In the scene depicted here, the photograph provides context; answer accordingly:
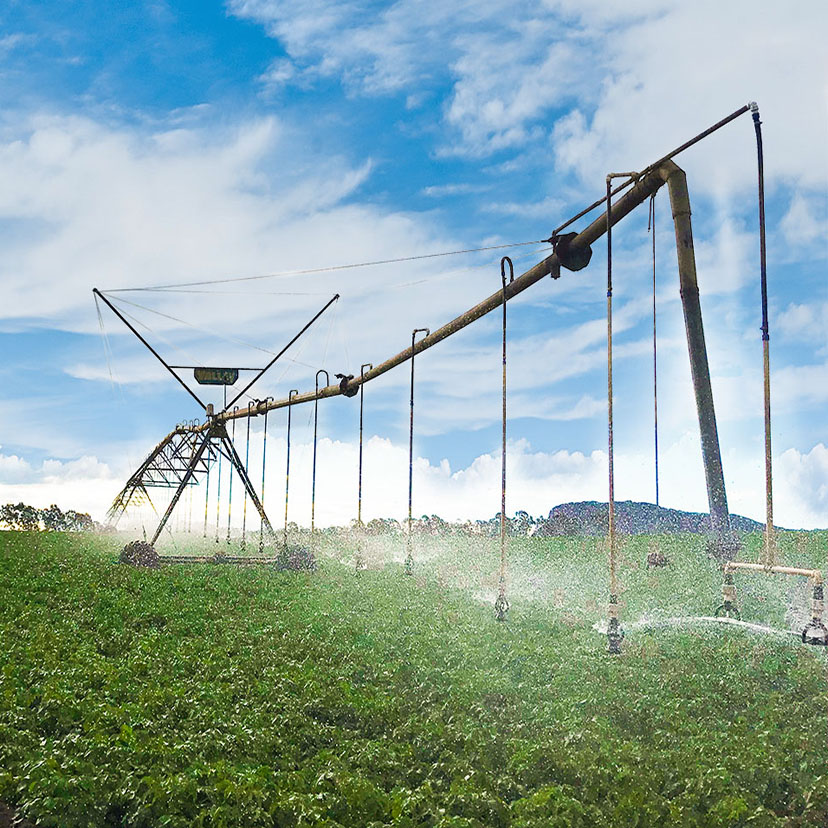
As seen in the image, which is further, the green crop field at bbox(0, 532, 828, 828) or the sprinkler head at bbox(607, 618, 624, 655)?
the sprinkler head at bbox(607, 618, 624, 655)

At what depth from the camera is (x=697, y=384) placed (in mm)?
19359

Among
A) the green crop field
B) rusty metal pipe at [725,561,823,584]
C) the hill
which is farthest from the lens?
the hill

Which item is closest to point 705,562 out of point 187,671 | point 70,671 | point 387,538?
point 187,671

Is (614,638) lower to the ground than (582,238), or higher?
lower

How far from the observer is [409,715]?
1360 centimetres

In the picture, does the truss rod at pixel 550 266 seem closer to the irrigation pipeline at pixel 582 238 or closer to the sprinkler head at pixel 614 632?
the irrigation pipeline at pixel 582 238

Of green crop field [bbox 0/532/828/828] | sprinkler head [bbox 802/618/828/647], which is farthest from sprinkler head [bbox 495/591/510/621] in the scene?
sprinkler head [bbox 802/618/828/647]

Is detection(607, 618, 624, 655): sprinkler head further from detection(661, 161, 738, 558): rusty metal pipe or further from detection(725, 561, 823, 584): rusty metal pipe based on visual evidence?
detection(661, 161, 738, 558): rusty metal pipe

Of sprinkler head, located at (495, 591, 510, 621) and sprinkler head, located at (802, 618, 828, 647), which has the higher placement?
sprinkler head, located at (802, 618, 828, 647)

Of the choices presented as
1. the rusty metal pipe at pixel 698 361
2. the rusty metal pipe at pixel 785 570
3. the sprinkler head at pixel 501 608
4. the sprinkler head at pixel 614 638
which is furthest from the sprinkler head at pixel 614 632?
the sprinkler head at pixel 501 608

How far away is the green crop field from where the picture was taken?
34.4 ft

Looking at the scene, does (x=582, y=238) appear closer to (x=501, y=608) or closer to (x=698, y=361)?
(x=698, y=361)

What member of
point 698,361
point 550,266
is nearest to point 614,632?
point 698,361

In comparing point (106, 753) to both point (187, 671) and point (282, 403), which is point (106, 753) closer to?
point (187, 671)
